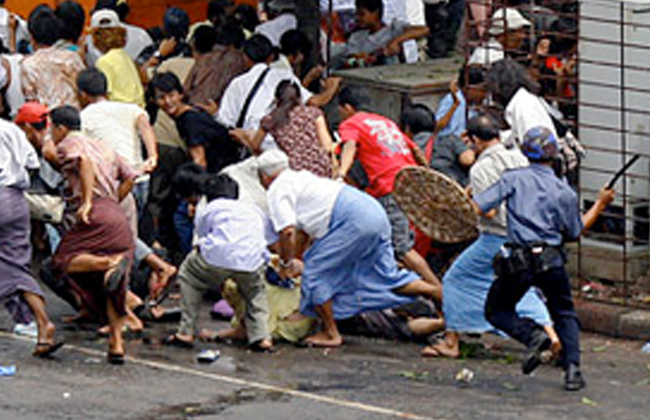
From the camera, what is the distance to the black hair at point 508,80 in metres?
12.9

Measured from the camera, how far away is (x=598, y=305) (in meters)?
13.4

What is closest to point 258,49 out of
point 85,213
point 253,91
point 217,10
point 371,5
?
Answer: point 253,91

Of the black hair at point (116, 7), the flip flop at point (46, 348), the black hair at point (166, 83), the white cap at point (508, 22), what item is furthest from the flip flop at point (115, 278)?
the black hair at point (116, 7)

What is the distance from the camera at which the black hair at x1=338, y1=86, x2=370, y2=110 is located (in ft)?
45.4

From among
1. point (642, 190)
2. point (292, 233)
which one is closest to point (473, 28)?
point (642, 190)

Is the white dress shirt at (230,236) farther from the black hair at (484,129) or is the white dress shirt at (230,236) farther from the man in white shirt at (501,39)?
the man in white shirt at (501,39)

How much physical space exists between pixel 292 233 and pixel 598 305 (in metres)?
2.50

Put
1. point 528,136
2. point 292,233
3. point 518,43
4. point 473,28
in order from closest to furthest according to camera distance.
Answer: point 528,136
point 292,233
point 518,43
point 473,28

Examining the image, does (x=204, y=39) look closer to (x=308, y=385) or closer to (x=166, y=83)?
(x=166, y=83)

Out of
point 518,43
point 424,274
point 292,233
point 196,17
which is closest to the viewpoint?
point 292,233

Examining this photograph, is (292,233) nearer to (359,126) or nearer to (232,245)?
(232,245)

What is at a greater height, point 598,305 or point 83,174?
point 83,174

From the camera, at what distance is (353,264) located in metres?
12.6

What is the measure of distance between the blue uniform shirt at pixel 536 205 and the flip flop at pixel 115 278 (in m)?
2.25
